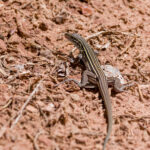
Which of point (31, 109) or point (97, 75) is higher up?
→ point (97, 75)

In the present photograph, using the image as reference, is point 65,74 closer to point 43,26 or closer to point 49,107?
point 49,107

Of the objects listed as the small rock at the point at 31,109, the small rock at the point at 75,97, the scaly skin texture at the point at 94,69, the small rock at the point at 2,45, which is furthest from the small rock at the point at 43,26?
the small rock at the point at 31,109

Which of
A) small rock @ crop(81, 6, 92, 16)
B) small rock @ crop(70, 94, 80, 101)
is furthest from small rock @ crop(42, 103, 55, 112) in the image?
small rock @ crop(81, 6, 92, 16)

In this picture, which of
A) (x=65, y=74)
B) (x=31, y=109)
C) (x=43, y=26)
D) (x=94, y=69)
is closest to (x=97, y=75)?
(x=94, y=69)

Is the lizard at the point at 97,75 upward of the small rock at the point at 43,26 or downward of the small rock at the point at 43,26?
downward

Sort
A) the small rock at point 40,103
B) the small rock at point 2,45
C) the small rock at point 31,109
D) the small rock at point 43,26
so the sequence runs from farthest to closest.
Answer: the small rock at point 43,26 < the small rock at point 2,45 < the small rock at point 40,103 < the small rock at point 31,109

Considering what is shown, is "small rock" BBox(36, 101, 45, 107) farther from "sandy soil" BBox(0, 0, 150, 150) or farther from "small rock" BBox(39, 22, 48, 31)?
"small rock" BBox(39, 22, 48, 31)

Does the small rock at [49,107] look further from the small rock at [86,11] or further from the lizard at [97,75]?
the small rock at [86,11]

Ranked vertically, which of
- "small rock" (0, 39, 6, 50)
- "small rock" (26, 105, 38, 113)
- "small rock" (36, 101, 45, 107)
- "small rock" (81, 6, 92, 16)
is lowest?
"small rock" (26, 105, 38, 113)
